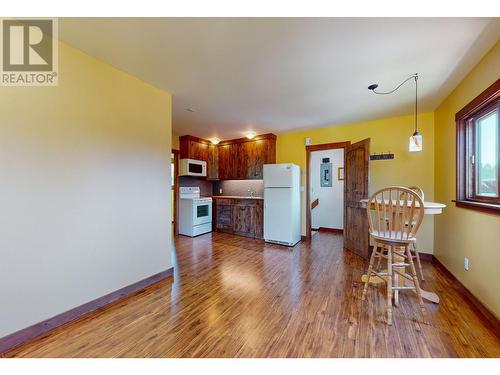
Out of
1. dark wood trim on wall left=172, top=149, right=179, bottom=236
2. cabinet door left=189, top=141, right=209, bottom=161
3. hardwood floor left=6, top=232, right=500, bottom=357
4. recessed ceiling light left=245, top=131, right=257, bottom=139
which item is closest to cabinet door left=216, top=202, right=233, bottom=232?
dark wood trim on wall left=172, top=149, right=179, bottom=236

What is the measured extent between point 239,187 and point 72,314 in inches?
164

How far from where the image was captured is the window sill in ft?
5.68

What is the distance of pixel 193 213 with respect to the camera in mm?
4727

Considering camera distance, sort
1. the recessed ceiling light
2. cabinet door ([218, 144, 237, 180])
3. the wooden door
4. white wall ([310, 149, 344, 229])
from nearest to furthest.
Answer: the wooden door < the recessed ceiling light < cabinet door ([218, 144, 237, 180]) < white wall ([310, 149, 344, 229])

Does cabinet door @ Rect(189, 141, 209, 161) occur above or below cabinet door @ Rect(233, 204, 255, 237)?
above

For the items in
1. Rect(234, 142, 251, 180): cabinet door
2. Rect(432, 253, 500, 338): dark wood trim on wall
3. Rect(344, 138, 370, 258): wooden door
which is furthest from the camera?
Rect(234, 142, 251, 180): cabinet door

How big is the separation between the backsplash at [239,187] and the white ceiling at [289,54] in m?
2.59

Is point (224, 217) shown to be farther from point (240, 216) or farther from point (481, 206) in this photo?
point (481, 206)

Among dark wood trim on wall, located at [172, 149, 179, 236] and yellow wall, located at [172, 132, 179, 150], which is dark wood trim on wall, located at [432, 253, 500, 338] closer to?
dark wood trim on wall, located at [172, 149, 179, 236]

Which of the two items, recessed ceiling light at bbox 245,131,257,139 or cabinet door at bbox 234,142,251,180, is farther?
cabinet door at bbox 234,142,251,180

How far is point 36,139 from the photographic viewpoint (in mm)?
1609

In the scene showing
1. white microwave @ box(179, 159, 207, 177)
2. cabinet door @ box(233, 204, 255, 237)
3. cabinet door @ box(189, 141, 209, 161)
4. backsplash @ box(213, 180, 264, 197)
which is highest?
cabinet door @ box(189, 141, 209, 161)

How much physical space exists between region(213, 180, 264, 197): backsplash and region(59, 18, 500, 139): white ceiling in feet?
8.49
